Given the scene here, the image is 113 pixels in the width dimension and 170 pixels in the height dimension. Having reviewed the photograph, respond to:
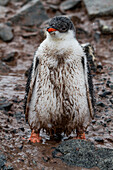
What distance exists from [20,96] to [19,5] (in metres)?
5.62

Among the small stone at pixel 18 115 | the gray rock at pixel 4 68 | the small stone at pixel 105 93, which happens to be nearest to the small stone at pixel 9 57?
the gray rock at pixel 4 68

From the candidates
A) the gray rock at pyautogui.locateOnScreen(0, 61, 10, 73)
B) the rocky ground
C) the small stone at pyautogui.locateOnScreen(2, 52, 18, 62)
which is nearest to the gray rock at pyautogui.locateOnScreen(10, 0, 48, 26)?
the rocky ground

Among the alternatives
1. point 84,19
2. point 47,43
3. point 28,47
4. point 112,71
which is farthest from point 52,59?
point 84,19

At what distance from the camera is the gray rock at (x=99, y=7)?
8988 mm

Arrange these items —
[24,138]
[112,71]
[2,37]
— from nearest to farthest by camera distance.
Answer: [24,138] < [112,71] < [2,37]

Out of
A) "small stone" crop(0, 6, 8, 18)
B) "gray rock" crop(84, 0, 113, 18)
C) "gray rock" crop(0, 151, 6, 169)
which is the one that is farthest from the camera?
"small stone" crop(0, 6, 8, 18)

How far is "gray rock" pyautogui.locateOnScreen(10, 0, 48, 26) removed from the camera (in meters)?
9.16

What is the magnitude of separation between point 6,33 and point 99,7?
10.4 feet

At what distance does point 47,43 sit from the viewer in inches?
149

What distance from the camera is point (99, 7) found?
30.0ft

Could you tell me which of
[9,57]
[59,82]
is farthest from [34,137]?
[9,57]

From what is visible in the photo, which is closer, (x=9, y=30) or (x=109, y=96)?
(x=109, y=96)

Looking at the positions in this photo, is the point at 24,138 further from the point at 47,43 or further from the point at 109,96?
the point at 109,96

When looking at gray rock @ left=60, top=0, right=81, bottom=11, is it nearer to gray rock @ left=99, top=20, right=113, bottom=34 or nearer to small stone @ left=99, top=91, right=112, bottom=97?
gray rock @ left=99, top=20, right=113, bottom=34
